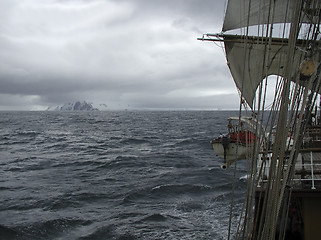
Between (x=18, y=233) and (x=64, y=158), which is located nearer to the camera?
(x=18, y=233)

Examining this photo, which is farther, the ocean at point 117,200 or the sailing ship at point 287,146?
the ocean at point 117,200

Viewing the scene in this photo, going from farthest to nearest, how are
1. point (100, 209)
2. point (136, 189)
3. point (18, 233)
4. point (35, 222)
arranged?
1. point (136, 189)
2. point (100, 209)
3. point (35, 222)
4. point (18, 233)

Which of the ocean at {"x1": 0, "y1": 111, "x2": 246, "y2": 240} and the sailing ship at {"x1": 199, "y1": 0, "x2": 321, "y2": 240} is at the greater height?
the sailing ship at {"x1": 199, "y1": 0, "x2": 321, "y2": 240}

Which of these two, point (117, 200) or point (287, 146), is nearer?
point (287, 146)

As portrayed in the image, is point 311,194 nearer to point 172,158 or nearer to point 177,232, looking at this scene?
point 177,232

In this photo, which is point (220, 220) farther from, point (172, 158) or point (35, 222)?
point (172, 158)

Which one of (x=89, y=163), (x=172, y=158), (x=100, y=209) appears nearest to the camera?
(x=100, y=209)

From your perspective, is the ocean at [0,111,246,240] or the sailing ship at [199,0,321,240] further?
the ocean at [0,111,246,240]

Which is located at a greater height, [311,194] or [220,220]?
[311,194]

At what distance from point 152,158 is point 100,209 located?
11.4 m

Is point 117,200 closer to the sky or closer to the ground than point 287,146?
closer to the ground

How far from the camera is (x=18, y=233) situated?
8758 millimetres

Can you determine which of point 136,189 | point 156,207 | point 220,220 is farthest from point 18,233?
point 220,220

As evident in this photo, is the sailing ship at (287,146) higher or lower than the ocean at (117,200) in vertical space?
higher
